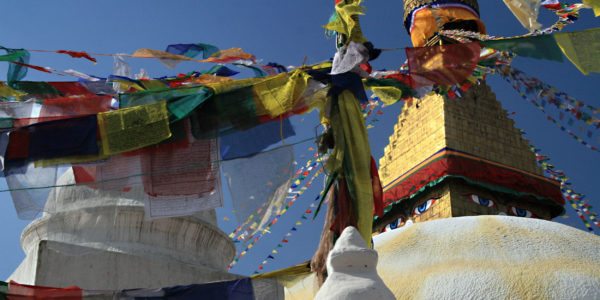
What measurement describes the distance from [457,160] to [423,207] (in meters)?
0.87

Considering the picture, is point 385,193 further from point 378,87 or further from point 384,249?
point 378,87

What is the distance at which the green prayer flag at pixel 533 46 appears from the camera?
5.16 metres

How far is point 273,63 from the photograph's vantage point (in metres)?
6.01

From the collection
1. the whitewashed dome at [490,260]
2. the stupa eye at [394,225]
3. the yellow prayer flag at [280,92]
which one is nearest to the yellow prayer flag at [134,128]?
the yellow prayer flag at [280,92]

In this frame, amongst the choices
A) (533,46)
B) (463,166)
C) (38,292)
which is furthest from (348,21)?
(463,166)

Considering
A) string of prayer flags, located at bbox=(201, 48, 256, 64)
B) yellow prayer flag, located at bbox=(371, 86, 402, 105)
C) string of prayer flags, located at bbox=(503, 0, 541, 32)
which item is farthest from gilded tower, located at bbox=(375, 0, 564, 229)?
yellow prayer flag, located at bbox=(371, 86, 402, 105)

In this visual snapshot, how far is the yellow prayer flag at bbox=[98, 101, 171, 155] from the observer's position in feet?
18.2

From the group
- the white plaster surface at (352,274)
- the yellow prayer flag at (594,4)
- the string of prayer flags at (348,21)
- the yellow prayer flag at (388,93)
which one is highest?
the string of prayer flags at (348,21)

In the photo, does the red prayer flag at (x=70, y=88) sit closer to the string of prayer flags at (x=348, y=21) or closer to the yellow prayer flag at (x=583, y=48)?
the string of prayer flags at (x=348, y=21)

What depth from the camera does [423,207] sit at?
41.1ft

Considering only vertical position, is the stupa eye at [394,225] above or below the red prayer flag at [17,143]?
below

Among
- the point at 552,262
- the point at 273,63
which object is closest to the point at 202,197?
the point at 273,63

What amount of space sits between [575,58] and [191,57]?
279 cm

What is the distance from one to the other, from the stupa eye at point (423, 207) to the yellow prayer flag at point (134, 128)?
24.3 ft
